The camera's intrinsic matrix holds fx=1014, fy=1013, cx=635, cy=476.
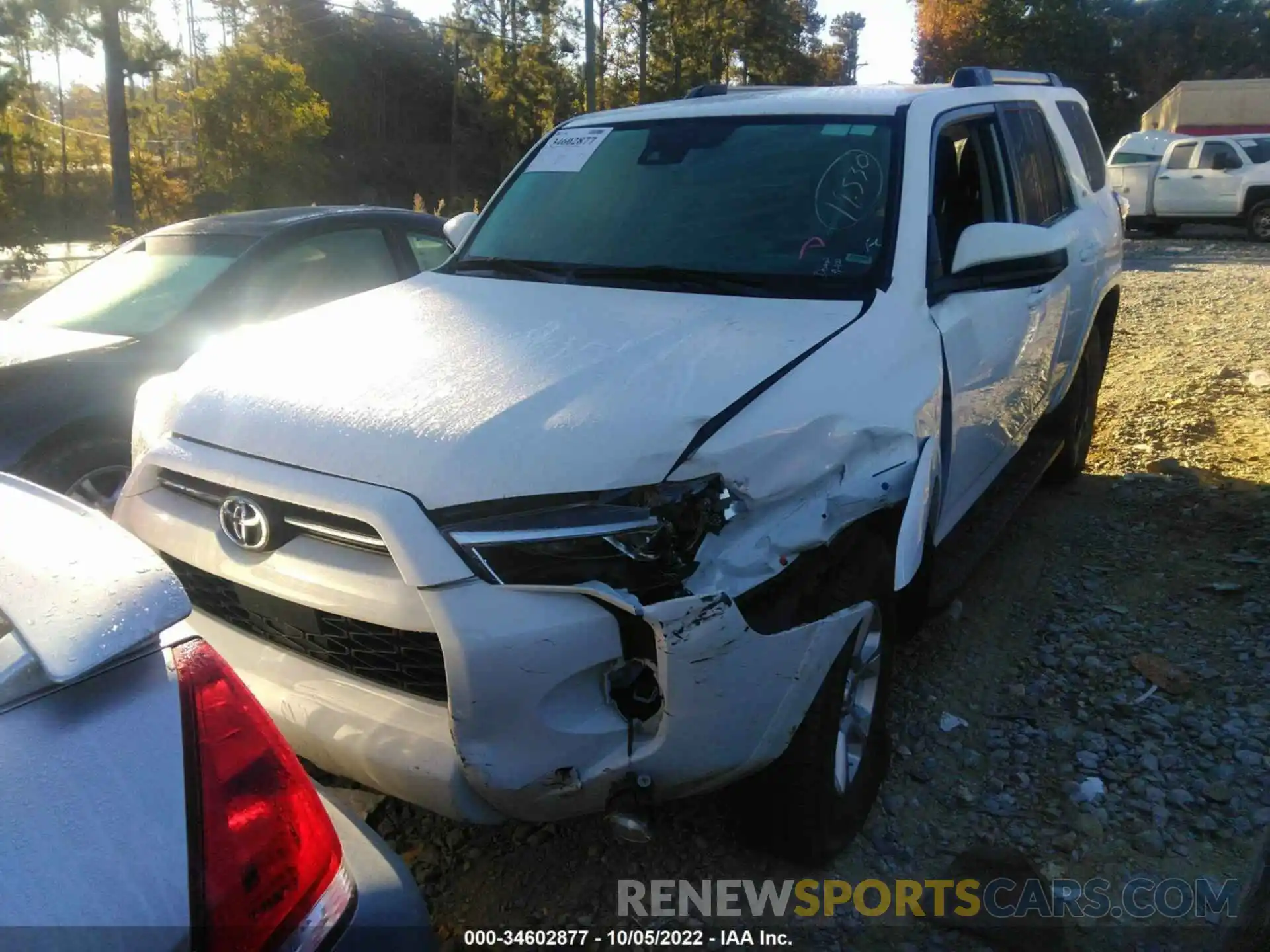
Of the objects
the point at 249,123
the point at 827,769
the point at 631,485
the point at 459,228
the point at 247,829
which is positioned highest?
the point at 249,123


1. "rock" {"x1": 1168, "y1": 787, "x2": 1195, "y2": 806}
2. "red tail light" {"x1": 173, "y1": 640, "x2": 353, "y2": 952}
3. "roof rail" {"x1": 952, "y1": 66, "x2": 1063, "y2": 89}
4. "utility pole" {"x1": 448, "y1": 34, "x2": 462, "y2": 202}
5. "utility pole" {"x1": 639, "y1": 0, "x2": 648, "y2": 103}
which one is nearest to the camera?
"red tail light" {"x1": 173, "y1": 640, "x2": 353, "y2": 952}

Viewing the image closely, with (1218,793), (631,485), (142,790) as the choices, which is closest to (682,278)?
(631,485)

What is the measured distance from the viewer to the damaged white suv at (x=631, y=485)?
6.54ft

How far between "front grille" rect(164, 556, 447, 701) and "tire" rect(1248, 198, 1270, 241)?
19976 mm

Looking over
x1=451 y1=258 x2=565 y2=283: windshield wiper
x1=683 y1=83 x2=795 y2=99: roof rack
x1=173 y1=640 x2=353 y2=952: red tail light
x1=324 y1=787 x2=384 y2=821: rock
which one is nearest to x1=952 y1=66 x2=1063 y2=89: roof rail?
x1=683 y1=83 x2=795 y2=99: roof rack

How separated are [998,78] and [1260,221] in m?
16.6

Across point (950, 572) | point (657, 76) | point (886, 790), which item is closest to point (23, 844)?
point (886, 790)

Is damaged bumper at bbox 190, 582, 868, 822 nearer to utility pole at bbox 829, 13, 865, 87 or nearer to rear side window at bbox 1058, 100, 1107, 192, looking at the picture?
rear side window at bbox 1058, 100, 1107, 192

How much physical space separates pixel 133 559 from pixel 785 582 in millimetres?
1282

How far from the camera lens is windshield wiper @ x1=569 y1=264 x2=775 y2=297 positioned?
2971 millimetres

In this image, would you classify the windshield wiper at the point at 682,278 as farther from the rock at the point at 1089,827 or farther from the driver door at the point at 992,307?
the rock at the point at 1089,827

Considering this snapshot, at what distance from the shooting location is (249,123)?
652 inches

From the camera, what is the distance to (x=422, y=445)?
2094 millimetres

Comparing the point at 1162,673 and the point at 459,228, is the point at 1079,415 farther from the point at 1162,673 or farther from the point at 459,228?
the point at 459,228
